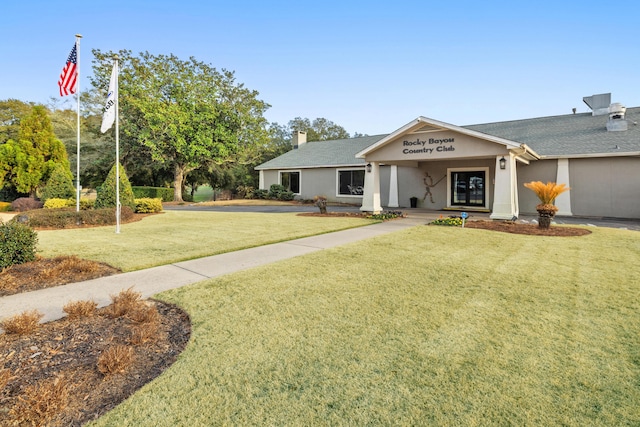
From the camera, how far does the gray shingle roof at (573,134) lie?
1369 centimetres

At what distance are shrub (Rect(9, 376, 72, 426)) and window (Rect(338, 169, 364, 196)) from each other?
1935 cm

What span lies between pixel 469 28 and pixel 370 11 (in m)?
3.82

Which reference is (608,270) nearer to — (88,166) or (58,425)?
(58,425)

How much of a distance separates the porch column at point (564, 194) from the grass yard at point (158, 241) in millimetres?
10350

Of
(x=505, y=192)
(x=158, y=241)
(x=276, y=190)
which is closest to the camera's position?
(x=158, y=241)

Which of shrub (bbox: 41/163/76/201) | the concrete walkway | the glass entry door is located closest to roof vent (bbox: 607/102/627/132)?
the glass entry door

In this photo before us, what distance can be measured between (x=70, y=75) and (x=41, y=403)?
38.3 feet

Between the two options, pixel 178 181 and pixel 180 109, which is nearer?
pixel 180 109

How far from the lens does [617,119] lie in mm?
14781

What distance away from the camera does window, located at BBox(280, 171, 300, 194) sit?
24.1 m

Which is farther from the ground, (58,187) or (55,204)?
(58,187)

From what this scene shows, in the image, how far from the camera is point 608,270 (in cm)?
531

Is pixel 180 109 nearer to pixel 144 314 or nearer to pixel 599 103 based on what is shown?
pixel 144 314

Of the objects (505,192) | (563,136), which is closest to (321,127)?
(563,136)
